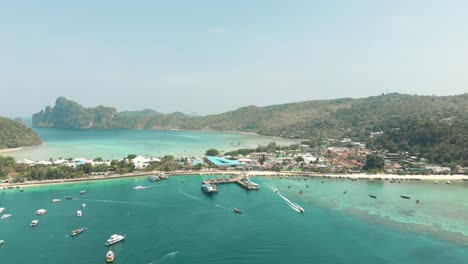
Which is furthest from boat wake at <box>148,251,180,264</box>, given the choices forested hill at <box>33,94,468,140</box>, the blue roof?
forested hill at <box>33,94,468,140</box>

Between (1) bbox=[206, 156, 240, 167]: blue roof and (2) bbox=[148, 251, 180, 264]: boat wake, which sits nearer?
(2) bbox=[148, 251, 180, 264]: boat wake

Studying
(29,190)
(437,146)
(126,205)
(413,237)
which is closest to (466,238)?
(413,237)

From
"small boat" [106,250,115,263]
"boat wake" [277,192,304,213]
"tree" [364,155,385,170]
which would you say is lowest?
"small boat" [106,250,115,263]

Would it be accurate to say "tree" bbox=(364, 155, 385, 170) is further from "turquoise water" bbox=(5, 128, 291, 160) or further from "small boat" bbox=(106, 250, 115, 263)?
"small boat" bbox=(106, 250, 115, 263)

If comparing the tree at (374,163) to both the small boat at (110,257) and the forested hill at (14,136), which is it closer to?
the small boat at (110,257)

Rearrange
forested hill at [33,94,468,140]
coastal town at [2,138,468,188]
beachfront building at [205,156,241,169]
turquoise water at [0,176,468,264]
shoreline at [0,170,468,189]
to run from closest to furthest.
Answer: turquoise water at [0,176,468,264] → shoreline at [0,170,468,189] → coastal town at [2,138,468,188] → beachfront building at [205,156,241,169] → forested hill at [33,94,468,140]

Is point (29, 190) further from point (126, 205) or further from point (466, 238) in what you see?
point (466, 238)

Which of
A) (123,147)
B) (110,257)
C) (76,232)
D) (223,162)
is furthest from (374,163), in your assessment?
(123,147)

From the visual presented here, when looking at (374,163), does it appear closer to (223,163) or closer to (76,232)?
(223,163)
